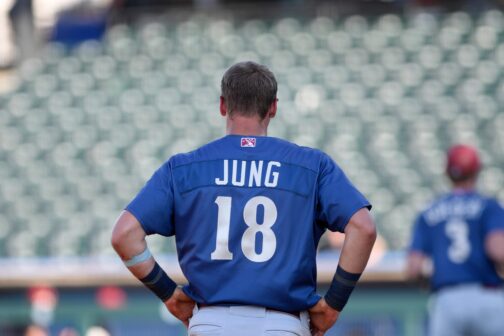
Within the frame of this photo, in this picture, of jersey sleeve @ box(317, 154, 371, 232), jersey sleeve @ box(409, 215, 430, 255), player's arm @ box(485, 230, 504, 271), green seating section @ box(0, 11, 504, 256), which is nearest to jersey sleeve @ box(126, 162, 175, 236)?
jersey sleeve @ box(317, 154, 371, 232)

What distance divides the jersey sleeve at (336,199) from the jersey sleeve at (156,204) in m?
0.60

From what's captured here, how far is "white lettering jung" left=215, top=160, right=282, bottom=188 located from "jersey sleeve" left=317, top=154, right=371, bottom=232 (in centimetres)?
19

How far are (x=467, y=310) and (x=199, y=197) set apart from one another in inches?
153

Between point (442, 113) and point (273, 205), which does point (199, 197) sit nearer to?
point (273, 205)

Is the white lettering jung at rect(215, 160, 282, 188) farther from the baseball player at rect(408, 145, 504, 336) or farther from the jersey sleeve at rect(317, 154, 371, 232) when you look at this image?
the baseball player at rect(408, 145, 504, 336)

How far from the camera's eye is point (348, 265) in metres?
4.59

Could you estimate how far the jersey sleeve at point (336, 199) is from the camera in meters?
4.56

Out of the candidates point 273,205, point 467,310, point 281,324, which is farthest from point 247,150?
point 467,310

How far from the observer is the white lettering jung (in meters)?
4.63

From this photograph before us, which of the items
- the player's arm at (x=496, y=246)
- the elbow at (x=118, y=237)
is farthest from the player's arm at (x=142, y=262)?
the player's arm at (x=496, y=246)

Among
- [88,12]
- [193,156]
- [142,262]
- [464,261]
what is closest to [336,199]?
[193,156]

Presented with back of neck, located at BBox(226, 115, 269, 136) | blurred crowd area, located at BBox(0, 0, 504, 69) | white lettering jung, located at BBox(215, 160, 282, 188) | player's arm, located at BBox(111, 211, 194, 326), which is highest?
blurred crowd area, located at BBox(0, 0, 504, 69)

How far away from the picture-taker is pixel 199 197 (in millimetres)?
4641

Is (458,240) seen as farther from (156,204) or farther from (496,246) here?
(156,204)
